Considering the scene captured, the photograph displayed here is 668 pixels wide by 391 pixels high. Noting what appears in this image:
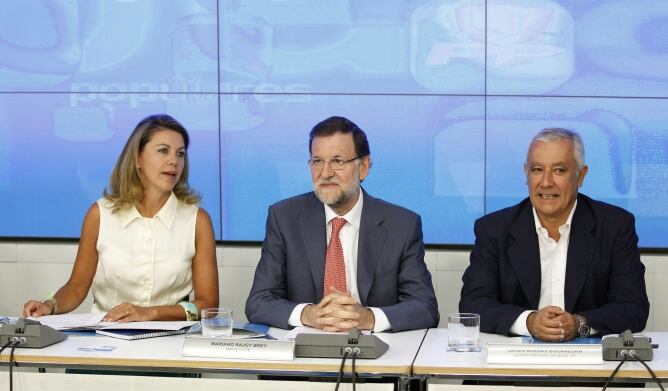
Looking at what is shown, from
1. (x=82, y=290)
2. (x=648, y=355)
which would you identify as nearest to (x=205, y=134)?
(x=82, y=290)

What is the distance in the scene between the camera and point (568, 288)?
11.4 feet

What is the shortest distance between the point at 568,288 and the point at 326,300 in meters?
0.89

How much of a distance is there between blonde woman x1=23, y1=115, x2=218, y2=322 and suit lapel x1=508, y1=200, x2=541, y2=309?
44.9 inches

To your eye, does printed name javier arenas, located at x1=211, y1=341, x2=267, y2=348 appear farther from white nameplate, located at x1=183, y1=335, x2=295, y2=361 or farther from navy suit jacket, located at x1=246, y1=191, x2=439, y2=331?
navy suit jacket, located at x1=246, y1=191, x2=439, y2=331

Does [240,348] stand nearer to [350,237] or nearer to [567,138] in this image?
[350,237]

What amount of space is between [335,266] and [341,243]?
0.32ft

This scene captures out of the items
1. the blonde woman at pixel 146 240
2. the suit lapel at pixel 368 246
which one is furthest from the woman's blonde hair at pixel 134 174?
the suit lapel at pixel 368 246

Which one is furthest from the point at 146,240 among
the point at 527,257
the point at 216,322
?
the point at 527,257

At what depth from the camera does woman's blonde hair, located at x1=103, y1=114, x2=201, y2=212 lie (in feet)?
12.6

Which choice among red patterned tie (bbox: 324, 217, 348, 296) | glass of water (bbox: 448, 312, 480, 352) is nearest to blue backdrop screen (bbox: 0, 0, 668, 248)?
red patterned tie (bbox: 324, 217, 348, 296)

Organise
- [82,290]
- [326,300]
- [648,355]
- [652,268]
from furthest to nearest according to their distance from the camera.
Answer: [652,268] → [82,290] → [326,300] → [648,355]

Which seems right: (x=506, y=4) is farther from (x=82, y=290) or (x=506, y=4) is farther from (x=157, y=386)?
(x=157, y=386)

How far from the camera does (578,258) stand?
3.47m

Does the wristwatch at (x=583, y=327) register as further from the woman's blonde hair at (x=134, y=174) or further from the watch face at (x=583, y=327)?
the woman's blonde hair at (x=134, y=174)
